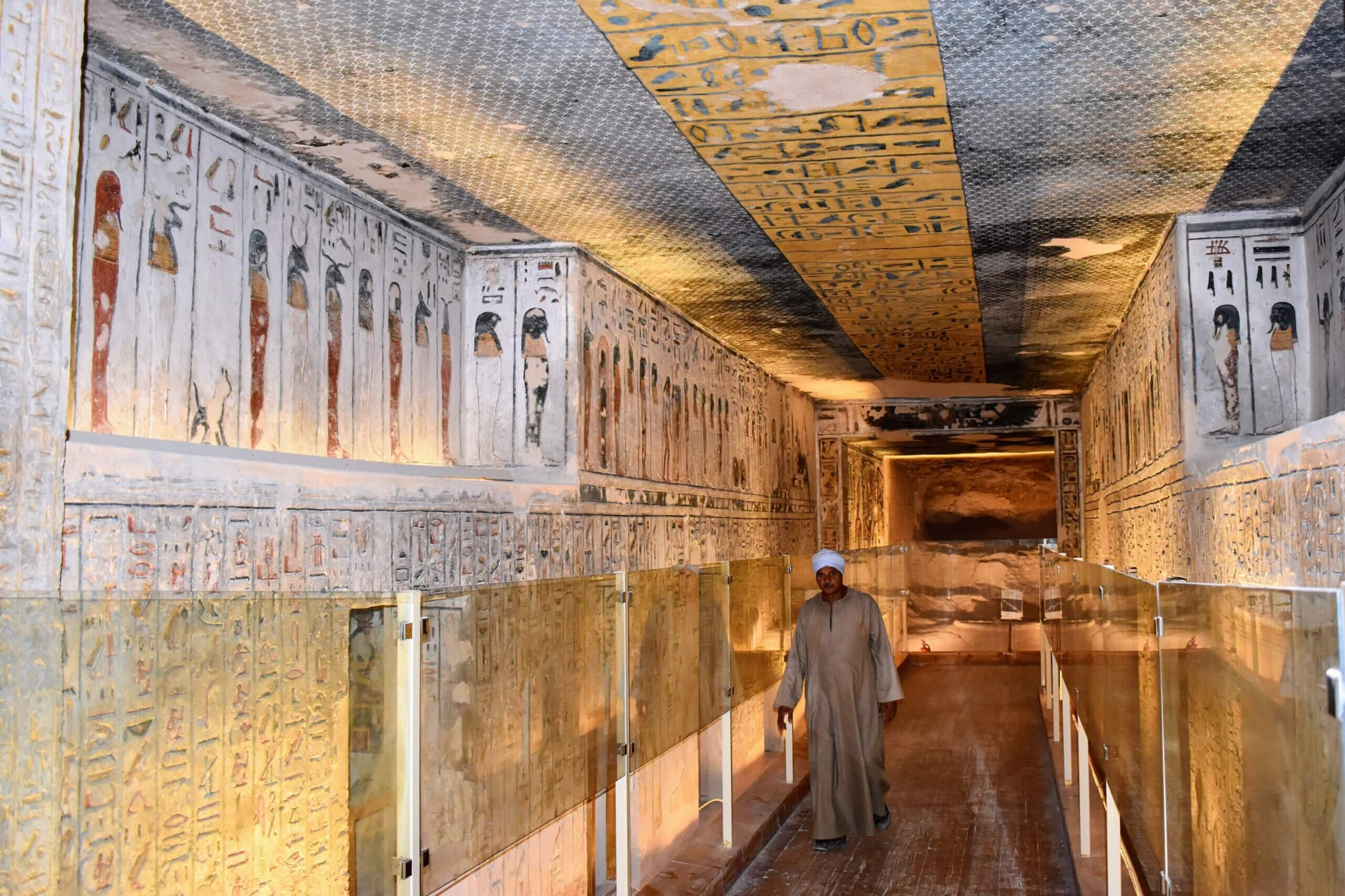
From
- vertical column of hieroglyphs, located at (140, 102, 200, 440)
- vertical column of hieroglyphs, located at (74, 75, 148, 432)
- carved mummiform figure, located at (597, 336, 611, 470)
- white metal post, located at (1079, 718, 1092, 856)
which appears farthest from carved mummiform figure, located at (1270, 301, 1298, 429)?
vertical column of hieroglyphs, located at (74, 75, 148, 432)

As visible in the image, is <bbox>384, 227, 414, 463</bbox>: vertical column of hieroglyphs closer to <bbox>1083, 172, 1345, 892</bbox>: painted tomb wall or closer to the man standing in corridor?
the man standing in corridor

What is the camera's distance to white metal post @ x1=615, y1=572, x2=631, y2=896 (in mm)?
4500

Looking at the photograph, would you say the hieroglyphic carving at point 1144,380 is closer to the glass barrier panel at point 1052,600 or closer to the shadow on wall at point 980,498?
the glass barrier panel at point 1052,600

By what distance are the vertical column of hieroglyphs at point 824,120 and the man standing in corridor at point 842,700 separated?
1.77m

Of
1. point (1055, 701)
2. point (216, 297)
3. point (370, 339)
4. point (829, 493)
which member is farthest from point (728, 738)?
point (829, 493)

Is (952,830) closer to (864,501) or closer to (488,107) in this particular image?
(488,107)

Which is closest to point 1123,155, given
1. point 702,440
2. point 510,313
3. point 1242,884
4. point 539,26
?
point 539,26

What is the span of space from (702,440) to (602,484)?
2.46 metres

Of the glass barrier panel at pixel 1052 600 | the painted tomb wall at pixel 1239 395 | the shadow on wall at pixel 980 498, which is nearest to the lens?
the painted tomb wall at pixel 1239 395

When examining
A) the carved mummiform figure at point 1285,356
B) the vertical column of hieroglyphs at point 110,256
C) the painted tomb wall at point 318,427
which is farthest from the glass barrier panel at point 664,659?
the carved mummiform figure at point 1285,356

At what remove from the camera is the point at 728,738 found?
6504 mm

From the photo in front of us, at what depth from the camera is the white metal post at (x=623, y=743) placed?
177 inches

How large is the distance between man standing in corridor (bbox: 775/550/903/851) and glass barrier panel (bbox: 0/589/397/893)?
162 inches

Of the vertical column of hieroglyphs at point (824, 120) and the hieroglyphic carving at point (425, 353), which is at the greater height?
the vertical column of hieroglyphs at point (824, 120)
